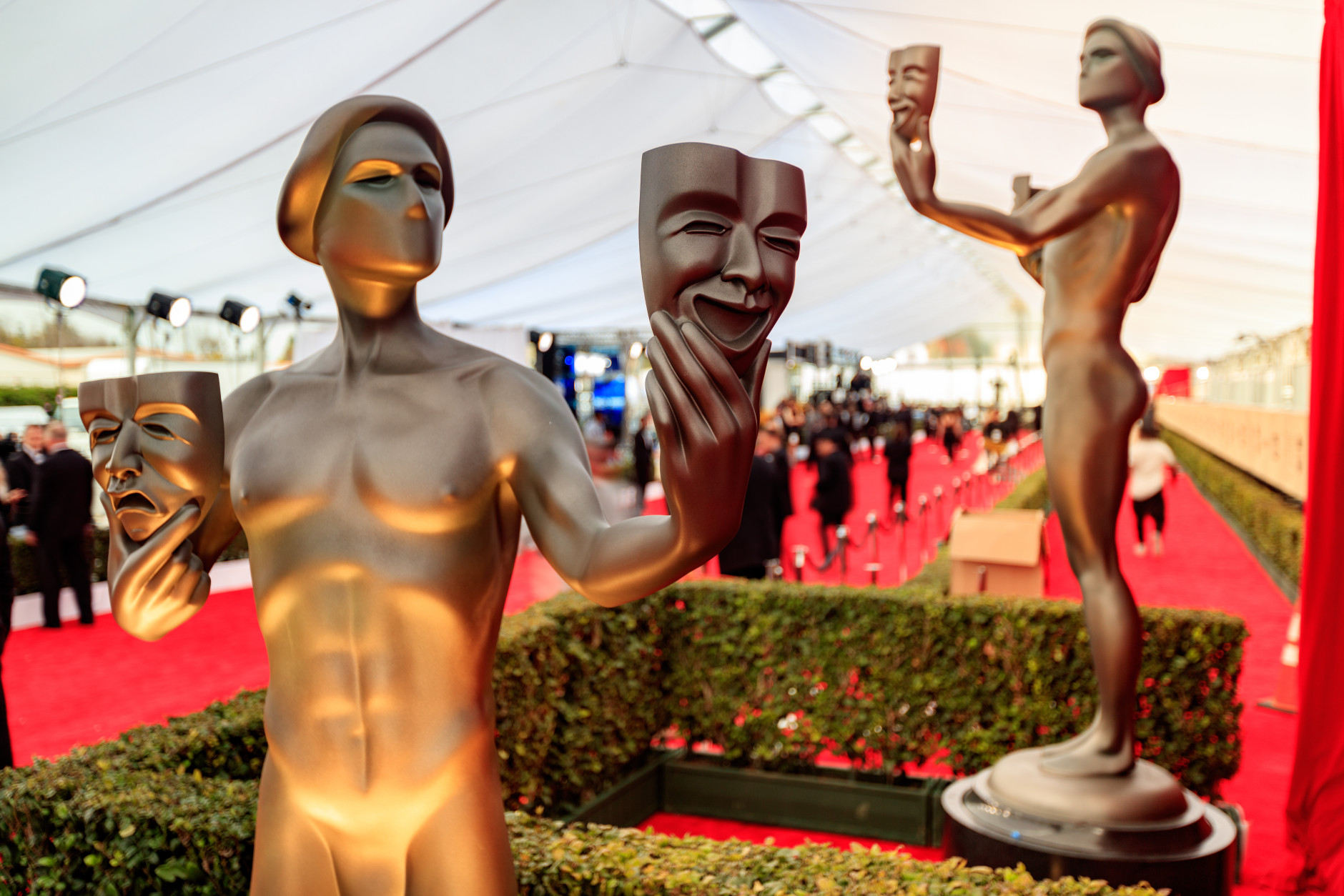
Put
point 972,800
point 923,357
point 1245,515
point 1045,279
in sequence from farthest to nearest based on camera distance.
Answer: point 923,357
point 1245,515
point 972,800
point 1045,279

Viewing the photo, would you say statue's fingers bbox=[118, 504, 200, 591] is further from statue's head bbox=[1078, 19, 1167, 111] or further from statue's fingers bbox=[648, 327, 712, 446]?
statue's head bbox=[1078, 19, 1167, 111]

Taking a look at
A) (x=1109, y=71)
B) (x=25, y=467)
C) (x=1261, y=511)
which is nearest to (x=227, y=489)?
(x=1109, y=71)

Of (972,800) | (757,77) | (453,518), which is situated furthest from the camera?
(757,77)

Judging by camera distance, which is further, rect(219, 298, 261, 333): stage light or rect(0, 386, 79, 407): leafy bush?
rect(0, 386, 79, 407): leafy bush

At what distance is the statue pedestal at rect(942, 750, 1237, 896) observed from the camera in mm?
3602

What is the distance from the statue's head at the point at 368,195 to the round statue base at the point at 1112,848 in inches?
121

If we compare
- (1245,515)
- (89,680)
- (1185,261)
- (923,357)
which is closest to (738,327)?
(89,680)

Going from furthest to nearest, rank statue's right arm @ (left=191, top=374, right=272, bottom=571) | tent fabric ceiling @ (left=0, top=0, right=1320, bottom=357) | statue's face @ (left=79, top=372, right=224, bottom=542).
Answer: tent fabric ceiling @ (left=0, top=0, right=1320, bottom=357)
statue's right arm @ (left=191, top=374, right=272, bottom=571)
statue's face @ (left=79, top=372, right=224, bottom=542)

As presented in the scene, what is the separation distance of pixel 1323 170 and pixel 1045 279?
94 centimetres

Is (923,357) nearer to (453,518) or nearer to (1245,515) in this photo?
(1245,515)

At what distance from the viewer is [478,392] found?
1.70 meters

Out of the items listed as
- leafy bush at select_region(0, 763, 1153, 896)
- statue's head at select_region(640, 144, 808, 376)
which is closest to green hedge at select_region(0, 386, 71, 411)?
leafy bush at select_region(0, 763, 1153, 896)

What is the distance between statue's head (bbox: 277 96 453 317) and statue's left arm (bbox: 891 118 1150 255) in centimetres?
219

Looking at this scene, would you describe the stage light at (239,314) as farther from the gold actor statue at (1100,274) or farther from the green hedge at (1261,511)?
the green hedge at (1261,511)
